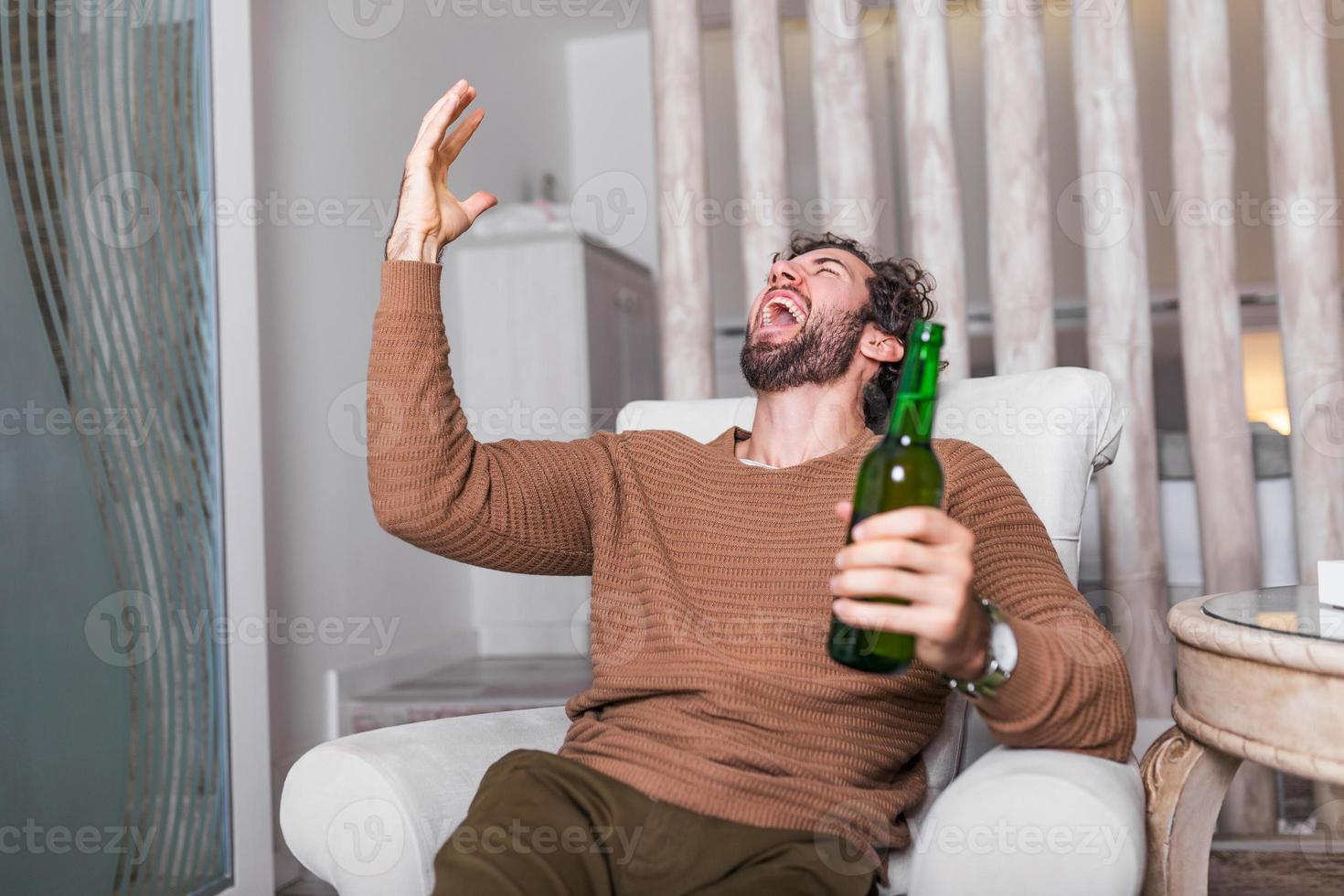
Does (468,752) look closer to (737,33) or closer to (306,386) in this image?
(306,386)

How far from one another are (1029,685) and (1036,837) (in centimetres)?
13

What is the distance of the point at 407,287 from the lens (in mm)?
1321

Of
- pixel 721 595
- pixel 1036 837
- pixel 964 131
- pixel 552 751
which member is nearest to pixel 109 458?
pixel 552 751

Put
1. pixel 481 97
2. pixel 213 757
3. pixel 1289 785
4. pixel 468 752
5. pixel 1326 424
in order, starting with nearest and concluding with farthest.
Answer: pixel 468 752
pixel 213 757
pixel 1326 424
pixel 1289 785
pixel 481 97

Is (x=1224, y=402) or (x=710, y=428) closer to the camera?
(x=710, y=428)

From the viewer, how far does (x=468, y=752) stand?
131 cm

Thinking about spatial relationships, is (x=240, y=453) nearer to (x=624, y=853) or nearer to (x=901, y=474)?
(x=624, y=853)

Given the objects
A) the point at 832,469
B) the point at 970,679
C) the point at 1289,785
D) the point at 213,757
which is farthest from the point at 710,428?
the point at 1289,785

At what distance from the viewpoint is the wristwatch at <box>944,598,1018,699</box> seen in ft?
3.34

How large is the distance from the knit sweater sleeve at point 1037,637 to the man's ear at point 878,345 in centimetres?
25

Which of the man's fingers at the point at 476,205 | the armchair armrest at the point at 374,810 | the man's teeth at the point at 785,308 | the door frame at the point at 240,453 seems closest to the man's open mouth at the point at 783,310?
the man's teeth at the point at 785,308

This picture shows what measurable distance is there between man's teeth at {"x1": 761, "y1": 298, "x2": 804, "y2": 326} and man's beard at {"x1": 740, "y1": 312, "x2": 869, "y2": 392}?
2 centimetres

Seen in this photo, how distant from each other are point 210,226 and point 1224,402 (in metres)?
2.01

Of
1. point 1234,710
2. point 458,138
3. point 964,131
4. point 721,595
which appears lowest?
point 1234,710
